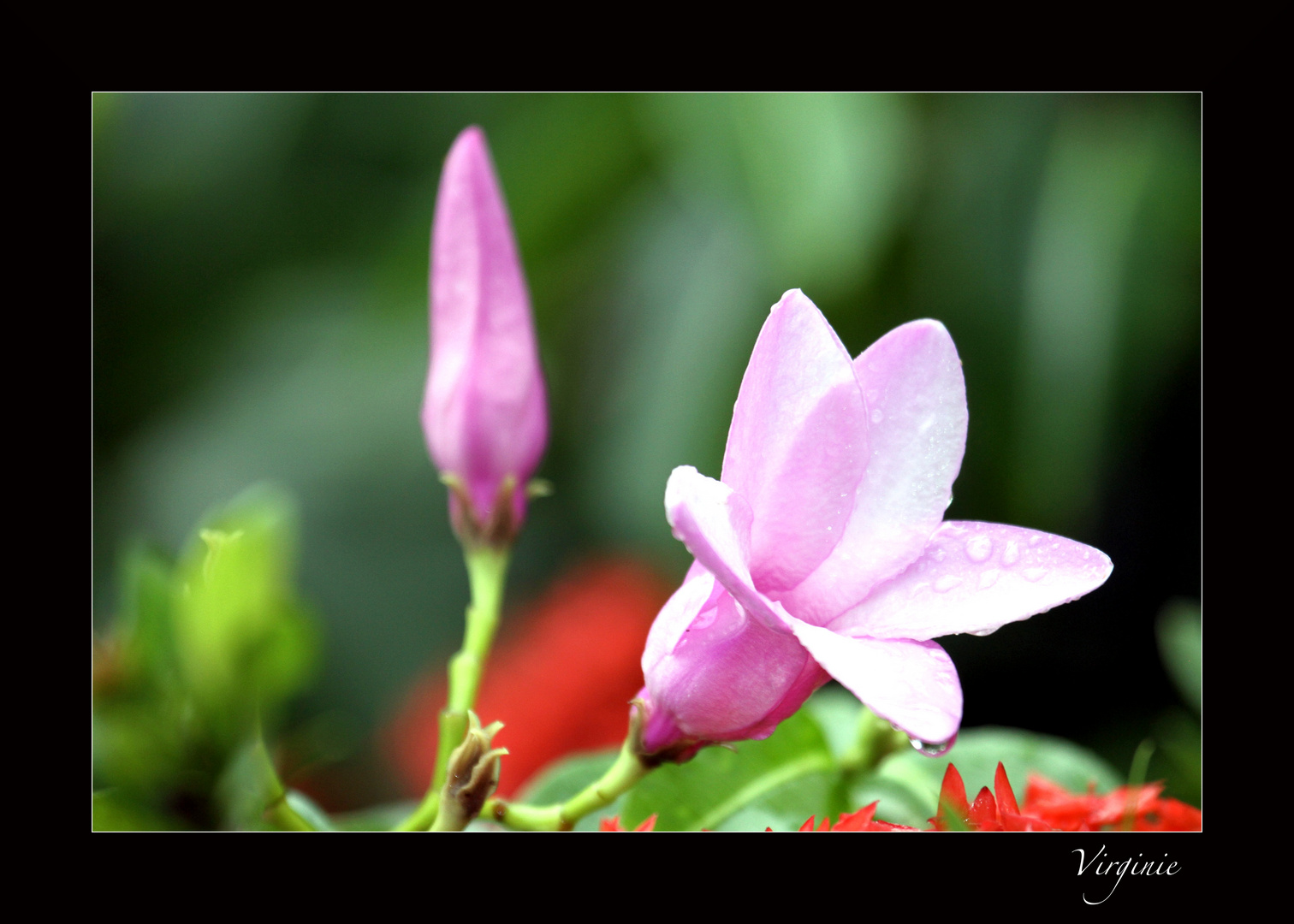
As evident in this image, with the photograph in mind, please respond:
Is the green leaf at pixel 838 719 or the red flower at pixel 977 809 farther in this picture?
the green leaf at pixel 838 719

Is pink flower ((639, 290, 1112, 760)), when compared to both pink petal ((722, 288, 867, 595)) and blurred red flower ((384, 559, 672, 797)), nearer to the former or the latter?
pink petal ((722, 288, 867, 595))

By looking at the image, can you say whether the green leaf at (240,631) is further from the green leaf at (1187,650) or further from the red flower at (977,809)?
the green leaf at (1187,650)

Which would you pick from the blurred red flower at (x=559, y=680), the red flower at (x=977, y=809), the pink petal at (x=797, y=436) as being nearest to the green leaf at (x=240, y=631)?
the pink petal at (x=797, y=436)

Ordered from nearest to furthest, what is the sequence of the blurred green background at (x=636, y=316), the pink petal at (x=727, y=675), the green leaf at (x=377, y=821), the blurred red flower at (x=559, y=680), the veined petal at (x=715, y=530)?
the veined petal at (x=715, y=530), the pink petal at (x=727, y=675), the green leaf at (x=377, y=821), the blurred red flower at (x=559, y=680), the blurred green background at (x=636, y=316)

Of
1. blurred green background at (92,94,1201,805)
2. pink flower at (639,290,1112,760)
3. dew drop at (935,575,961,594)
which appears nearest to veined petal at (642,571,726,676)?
pink flower at (639,290,1112,760)
